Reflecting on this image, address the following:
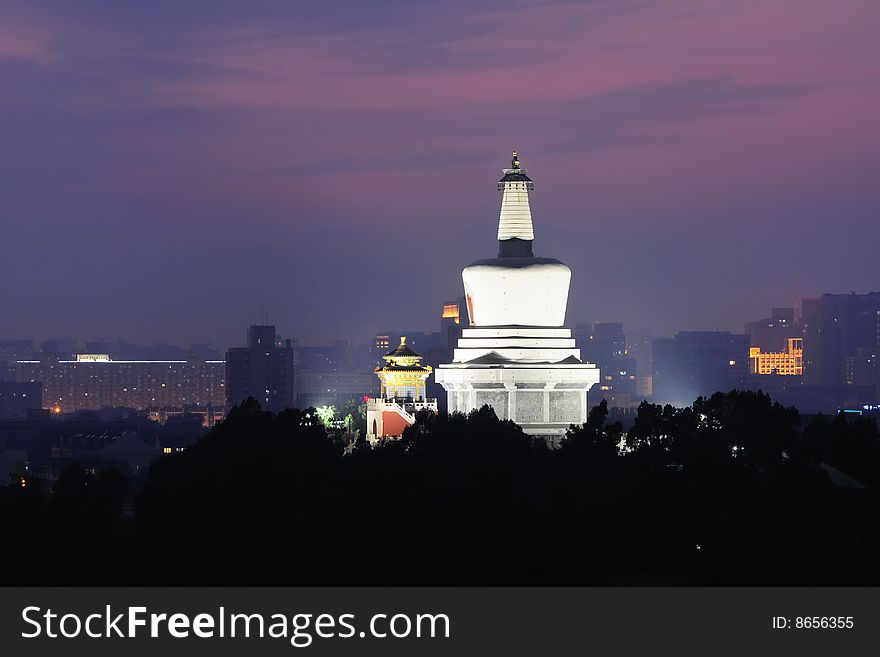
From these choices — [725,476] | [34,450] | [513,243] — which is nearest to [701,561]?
[725,476]

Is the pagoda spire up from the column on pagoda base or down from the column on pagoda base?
up

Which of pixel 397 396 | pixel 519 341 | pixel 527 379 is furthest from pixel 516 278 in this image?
pixel 397 396

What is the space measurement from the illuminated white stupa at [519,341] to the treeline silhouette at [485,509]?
2.98 metres

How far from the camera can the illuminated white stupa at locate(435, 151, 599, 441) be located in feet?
299

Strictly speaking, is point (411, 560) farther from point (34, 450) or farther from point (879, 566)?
point (34, 450)

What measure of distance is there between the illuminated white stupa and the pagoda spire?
1.2 inches

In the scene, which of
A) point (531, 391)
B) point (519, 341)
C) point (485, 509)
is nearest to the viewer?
point (485, 509)

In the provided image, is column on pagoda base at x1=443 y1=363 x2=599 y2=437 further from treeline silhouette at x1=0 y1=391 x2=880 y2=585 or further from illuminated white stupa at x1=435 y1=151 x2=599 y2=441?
treeline silhouette at x1=0 y1=391 x2=880 y2=585

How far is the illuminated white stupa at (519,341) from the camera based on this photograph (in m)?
91.0

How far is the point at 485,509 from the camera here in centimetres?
7169

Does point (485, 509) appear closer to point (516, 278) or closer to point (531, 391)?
point (531, 391)

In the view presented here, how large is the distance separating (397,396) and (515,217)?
283 inches

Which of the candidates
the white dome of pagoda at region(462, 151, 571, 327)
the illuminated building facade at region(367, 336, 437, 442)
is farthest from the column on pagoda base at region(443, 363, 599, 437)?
the illuminated building facade at region(367, 336, 437, 442)

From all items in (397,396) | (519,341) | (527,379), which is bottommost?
(397,396)
